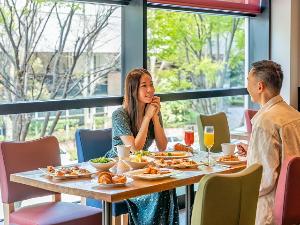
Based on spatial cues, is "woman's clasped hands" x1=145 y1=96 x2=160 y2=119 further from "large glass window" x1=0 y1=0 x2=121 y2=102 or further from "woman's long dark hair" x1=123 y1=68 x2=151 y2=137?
"large glass window" x1=0 y1=0 x2=121 y2=102

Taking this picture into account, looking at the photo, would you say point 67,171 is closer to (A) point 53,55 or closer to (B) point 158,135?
(B) point 158,135

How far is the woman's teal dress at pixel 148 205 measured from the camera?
3.70 metres

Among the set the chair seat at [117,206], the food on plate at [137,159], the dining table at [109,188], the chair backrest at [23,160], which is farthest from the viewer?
the chair seat at [117,206]

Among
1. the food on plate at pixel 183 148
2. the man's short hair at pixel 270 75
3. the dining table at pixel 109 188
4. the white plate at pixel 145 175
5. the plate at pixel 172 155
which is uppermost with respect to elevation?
the man's short hair at pixel 270 75

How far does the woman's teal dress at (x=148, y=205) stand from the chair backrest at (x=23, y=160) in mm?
392

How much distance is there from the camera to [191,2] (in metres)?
5.34

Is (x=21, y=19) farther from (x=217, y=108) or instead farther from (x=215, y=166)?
(x=217, y=108)

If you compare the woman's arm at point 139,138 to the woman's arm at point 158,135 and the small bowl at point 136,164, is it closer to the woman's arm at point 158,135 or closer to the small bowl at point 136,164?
the woman's arm at point 158,135

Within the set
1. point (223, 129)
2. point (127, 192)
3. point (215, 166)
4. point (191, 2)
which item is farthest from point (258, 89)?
point (191, 2)

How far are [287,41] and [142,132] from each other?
300 cm

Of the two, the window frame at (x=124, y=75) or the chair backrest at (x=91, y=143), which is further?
the window frame at (x=124, y=75)

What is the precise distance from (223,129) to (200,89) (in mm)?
1006

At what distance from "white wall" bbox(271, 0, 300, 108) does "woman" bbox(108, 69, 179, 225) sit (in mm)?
2636

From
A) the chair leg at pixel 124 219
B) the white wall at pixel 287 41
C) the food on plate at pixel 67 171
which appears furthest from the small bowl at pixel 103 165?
the white wall at pixel 287 41
